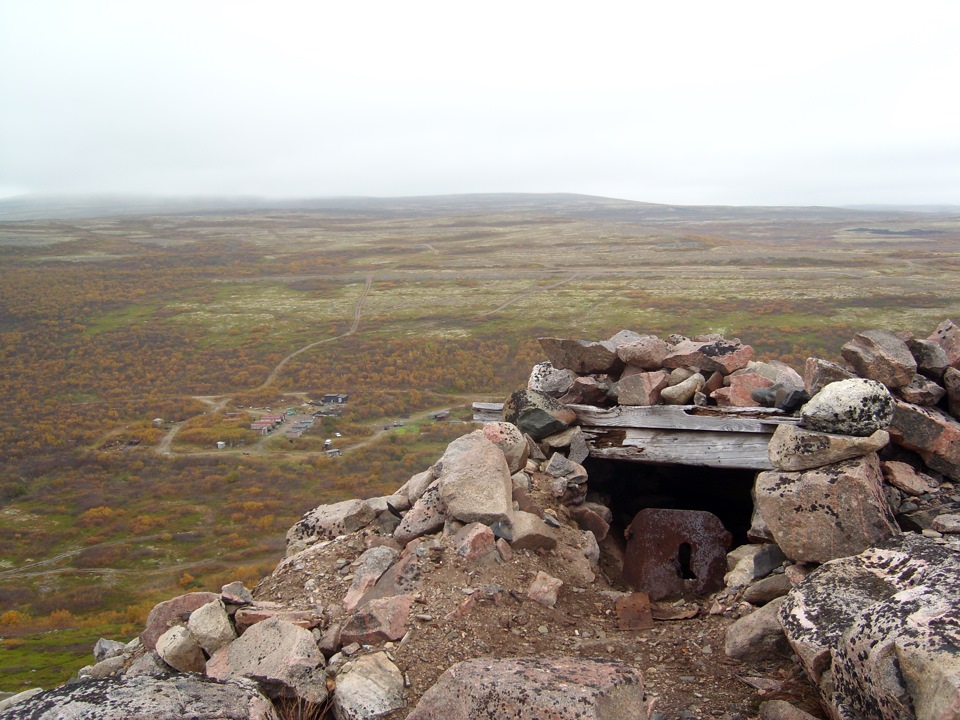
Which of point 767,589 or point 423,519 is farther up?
point 423,519

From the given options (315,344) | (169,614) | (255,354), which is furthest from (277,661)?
(315,344)

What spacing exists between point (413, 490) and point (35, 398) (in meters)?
52.5

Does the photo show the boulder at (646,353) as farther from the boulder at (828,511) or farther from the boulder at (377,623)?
the boulder at (377,623)

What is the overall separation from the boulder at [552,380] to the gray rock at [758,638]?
473cm

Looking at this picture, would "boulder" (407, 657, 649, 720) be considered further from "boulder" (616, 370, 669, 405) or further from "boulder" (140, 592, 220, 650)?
"boulder" (616, 370, 669, 405)

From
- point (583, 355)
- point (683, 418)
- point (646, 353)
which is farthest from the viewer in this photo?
point (583, 355)

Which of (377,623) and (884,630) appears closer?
(884,630)

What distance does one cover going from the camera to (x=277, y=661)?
5734 millimetres

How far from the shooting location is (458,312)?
224 feet

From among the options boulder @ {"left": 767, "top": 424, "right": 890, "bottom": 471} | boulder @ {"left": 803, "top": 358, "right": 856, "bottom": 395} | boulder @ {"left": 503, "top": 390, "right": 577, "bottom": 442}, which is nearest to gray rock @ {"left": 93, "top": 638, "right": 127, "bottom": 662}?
boulder @ {"left": 503, "top": 390, "right": 577, "bottom": 442}

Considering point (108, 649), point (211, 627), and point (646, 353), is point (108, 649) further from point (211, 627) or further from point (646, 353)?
point (646, 353)

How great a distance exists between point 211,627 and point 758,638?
15.1ft

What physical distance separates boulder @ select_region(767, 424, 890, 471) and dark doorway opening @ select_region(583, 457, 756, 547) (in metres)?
2.82

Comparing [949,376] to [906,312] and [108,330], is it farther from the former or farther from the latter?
[108,330]
